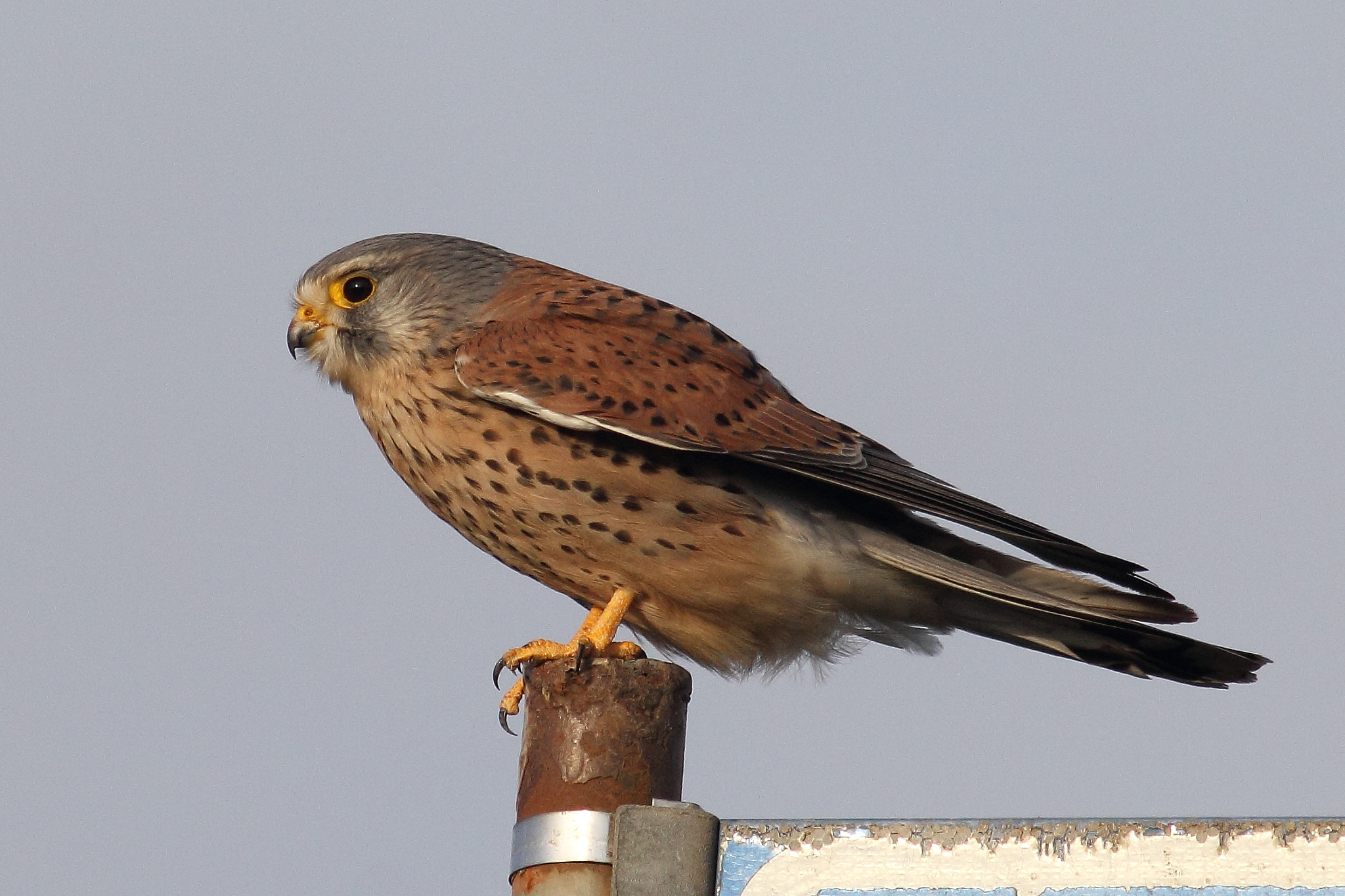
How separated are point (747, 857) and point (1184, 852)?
623 millimetres

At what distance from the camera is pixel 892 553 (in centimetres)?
457

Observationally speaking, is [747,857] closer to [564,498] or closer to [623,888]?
[623,888]

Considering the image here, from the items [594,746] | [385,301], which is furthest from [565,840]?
[385,301]

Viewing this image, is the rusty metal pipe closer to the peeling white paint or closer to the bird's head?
the peeling white paint

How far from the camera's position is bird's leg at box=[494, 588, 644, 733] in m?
3.66

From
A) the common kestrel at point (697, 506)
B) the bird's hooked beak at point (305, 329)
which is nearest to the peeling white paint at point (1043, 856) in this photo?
the common kestrel at point (697, 506)

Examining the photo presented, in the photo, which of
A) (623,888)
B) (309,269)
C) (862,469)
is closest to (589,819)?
(623,888)

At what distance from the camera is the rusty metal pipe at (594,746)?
287 cm

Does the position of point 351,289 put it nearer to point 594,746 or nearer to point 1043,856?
point 594,746

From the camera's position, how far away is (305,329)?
198 inches

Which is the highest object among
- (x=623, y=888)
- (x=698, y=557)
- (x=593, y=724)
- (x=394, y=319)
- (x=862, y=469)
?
(x=394, y=319)

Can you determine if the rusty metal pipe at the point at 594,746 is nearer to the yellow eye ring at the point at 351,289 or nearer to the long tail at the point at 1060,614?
the long tail at the point at 1060,614

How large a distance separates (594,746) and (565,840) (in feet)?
0.68

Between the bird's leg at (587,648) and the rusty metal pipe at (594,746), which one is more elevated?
the bird's leg at (587,648)
